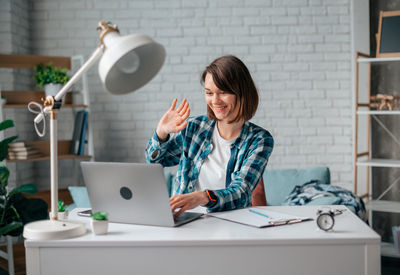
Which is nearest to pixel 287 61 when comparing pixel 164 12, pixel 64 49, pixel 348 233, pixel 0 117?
pixel 164 12

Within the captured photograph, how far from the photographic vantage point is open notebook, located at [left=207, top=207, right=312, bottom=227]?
1.46m

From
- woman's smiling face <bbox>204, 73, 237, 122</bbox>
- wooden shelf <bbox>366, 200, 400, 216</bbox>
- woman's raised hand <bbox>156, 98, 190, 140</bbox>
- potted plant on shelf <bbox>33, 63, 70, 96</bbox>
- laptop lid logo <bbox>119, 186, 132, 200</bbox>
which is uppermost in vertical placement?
potted plant on shelf <bbox>33, 63, 70, 96</bbox>

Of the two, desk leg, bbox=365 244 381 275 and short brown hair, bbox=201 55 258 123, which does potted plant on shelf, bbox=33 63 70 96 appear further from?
desk leg, bbox=365 244 381 275

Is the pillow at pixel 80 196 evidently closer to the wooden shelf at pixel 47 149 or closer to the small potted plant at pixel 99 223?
the wooden shelf at pixel 47 149

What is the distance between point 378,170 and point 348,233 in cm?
255

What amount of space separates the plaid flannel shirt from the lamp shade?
0.57 meters

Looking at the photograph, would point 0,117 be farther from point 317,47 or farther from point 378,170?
point 378,170

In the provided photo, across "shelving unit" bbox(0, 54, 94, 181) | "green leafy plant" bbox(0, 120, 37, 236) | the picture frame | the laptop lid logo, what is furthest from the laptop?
the picture frame

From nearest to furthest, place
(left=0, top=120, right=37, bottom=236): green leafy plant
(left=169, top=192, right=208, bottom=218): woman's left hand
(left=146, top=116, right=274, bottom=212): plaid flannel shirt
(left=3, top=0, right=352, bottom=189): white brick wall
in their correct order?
(left=169, top=192, right=208, bottom=218): woman's left hand < (left=146, top=116, right=274, bottom=212): plaid flannel shirt < (left=0, top=120, right=37, bottom=236): green leafy plant < (left=3, top=0, right=352, bottom=189): white brick wall

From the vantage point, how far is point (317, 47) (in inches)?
153

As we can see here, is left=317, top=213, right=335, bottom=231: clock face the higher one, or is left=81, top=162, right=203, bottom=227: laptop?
left=81, top=162, right=203, bottom=227: laptop

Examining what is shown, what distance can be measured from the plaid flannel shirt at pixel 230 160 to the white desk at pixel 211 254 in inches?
14.3

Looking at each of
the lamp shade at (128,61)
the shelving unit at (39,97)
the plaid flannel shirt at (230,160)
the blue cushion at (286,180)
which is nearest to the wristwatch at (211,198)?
the plaid flannel shirt at (230,160)

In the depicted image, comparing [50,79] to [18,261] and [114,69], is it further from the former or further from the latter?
[114,69]
